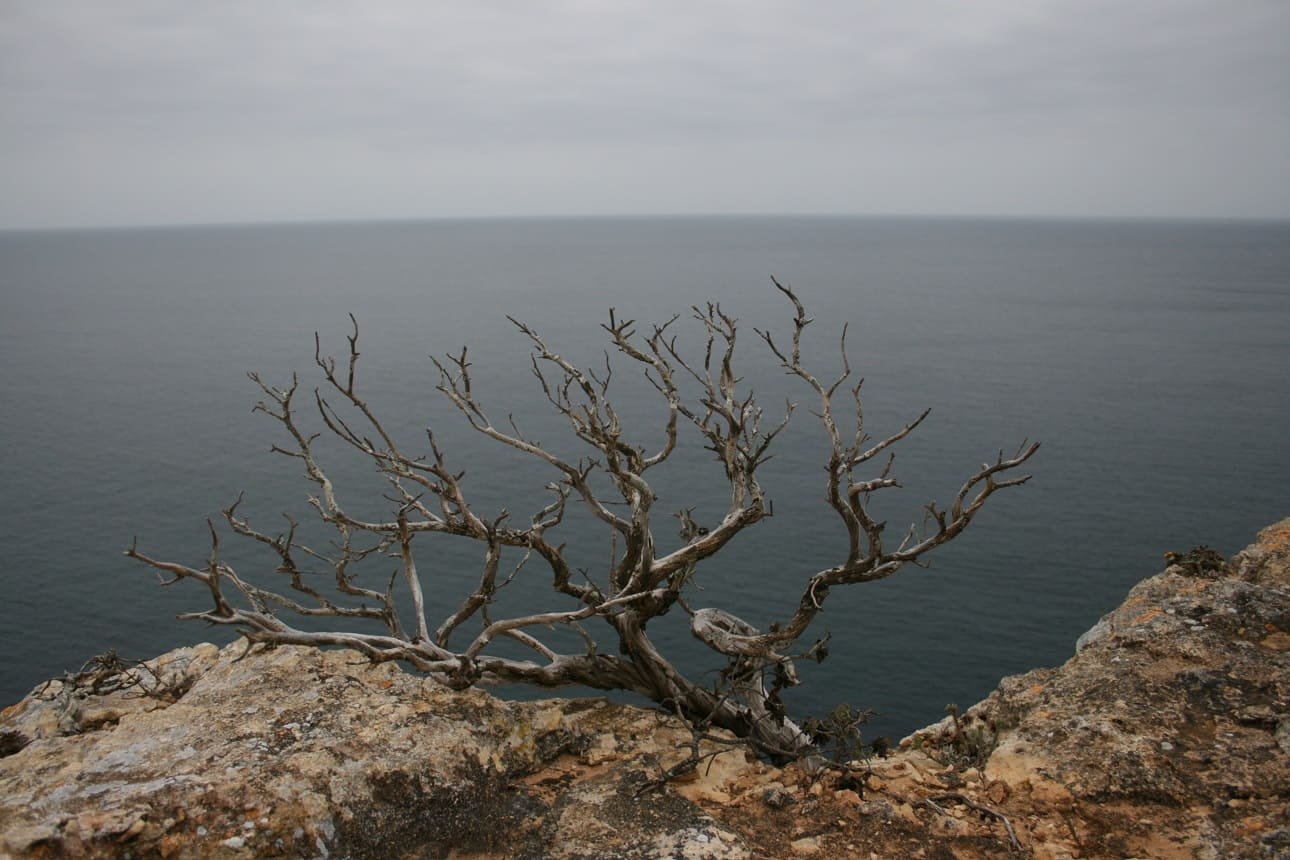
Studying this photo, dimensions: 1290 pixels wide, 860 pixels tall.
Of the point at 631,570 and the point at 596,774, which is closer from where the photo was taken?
the point at 596,774

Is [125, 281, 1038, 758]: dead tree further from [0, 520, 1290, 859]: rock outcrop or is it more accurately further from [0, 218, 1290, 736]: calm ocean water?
[0, 218, 1290, 736]: calm ocean water

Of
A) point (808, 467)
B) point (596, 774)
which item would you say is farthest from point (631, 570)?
point (808, 467)

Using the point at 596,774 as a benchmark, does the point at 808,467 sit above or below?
below

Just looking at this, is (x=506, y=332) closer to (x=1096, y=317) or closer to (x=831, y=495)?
(x=1096, y=317)

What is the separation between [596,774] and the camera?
12.8 meters

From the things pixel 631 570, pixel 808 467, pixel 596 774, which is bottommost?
pixel 808 467

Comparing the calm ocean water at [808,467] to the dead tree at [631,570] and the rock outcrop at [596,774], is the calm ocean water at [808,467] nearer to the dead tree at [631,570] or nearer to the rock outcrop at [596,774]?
the dead tree at [631,570]

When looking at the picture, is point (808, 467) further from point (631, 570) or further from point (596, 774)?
point (596, 774)

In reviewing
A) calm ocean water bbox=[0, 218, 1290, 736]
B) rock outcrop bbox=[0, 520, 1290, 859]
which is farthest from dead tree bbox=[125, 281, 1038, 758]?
calm ocean water bbox=[0, 218, 1290, 736]

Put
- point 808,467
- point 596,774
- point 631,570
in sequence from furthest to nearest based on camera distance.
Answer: point 808,467
point 631,570
point 596,774

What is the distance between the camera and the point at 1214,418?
7719cm

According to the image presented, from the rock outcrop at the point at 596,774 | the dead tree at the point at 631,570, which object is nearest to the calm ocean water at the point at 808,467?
the dead tree at the point at 631,570

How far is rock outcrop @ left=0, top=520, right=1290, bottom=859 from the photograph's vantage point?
1047 cm

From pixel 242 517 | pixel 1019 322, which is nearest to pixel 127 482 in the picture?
pixel 242 517
